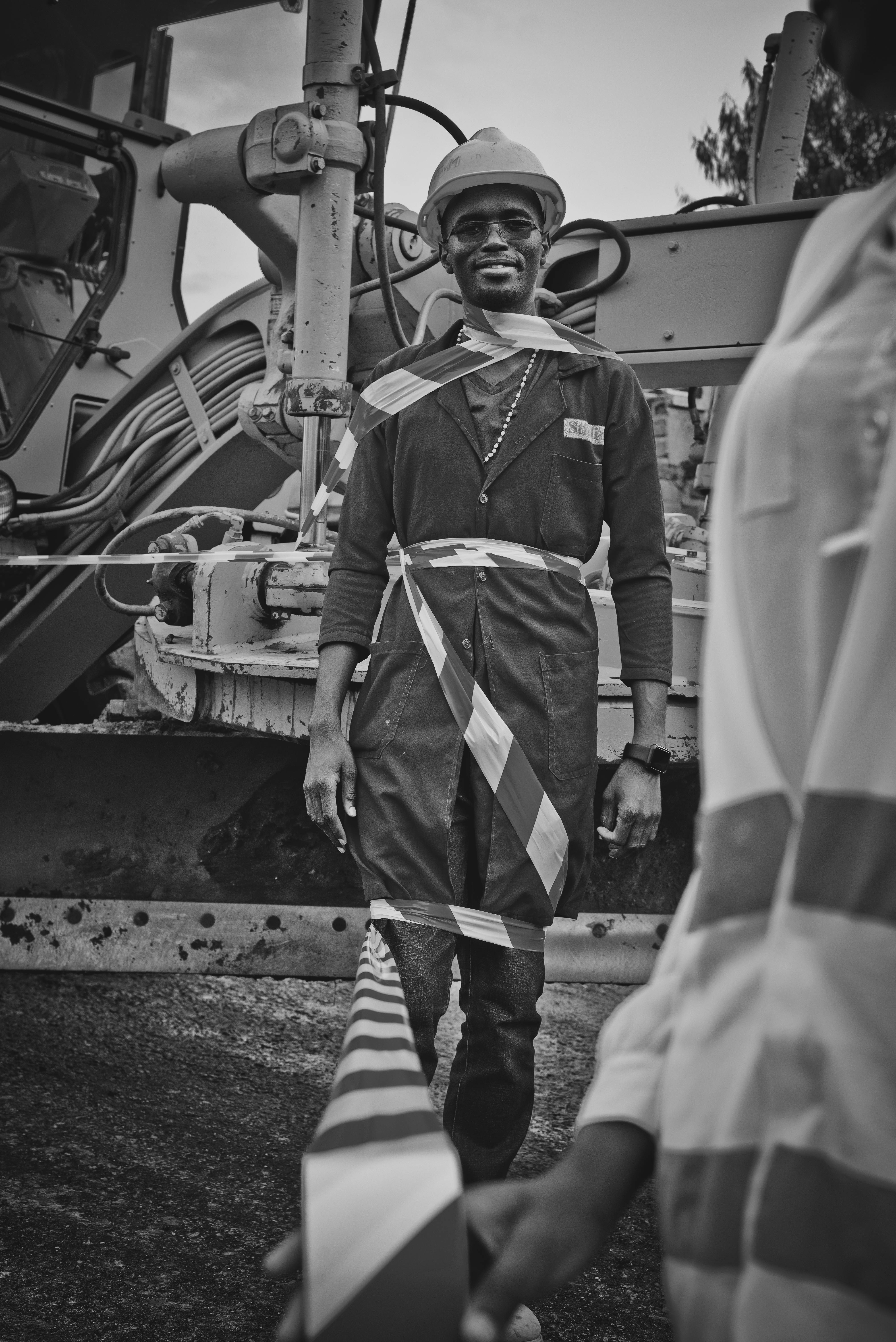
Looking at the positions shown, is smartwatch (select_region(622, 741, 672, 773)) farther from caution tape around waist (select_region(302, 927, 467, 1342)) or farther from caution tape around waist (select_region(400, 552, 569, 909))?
caution tape around waist (select_region(302, 927, 467, 1342))

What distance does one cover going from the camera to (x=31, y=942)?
339 centimetres

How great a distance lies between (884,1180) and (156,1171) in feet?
8.89

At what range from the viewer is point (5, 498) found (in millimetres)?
4242

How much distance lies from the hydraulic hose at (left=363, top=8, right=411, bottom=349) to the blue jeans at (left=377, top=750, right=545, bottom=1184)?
5.38 feet

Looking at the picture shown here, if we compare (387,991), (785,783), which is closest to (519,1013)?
(387,991)

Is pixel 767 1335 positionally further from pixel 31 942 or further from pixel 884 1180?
pixel 31 942

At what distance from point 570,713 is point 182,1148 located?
1.69 metres

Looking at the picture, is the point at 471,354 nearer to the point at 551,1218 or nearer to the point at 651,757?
the point at 651,757

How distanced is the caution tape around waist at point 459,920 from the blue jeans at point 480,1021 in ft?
0.06

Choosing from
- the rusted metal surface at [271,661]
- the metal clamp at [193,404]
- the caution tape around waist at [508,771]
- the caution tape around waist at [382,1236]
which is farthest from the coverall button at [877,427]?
the metal clamp at [193,404]

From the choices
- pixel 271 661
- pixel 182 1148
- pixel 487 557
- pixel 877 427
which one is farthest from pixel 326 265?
pixel 877 427

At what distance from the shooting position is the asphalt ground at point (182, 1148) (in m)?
2.40

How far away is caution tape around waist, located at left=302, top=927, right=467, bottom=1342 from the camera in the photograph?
77 cm

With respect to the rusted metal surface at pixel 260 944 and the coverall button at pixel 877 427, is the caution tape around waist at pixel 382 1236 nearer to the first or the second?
the coverall button at pixel 877 427
